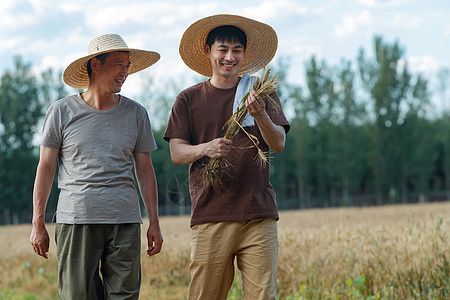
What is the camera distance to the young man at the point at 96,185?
10.2 ft

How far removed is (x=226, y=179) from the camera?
3098 millimetres

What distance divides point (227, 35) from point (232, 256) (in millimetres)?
1331

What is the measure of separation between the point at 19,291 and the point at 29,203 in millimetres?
34189

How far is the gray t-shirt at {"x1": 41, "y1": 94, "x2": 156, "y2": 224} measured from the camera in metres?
3.09

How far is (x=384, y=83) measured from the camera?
3969 cm

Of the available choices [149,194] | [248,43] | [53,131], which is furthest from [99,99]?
[248,43]

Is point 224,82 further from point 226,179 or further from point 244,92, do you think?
point 226,179

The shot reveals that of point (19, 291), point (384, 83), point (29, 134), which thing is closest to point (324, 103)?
point (384, 83)

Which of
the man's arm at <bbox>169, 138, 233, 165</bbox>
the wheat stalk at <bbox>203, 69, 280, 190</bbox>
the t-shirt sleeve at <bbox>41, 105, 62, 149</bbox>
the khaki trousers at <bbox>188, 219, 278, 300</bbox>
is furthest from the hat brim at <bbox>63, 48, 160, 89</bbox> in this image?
the khaki trousers at <bbox>188, 219, 278, 300</bbox>

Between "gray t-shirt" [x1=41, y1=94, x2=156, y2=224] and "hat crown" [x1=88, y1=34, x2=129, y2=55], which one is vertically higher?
"hat crown" [x1=88, y1=34, x2=129, y2=55]

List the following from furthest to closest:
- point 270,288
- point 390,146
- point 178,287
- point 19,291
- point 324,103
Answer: point 324,103 → point 390,146 → point 19,291 → point 178,287 → point 270,288

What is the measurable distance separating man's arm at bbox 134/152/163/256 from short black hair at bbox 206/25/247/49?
0.83 metres

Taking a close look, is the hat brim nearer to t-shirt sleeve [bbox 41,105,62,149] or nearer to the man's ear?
the man's ear

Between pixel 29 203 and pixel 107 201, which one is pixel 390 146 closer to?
pixel 29 203
